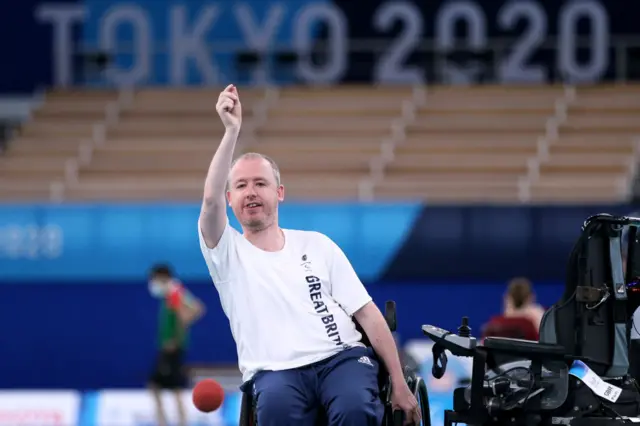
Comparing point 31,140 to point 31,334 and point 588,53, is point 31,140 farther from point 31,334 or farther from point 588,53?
point 588,53

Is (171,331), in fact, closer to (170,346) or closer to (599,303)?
(170,346)

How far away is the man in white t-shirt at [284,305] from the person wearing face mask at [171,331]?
717 cm

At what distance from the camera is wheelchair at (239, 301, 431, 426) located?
543cm

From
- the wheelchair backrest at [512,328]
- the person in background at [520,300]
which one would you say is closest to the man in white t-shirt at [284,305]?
the wheelchair backrest at [512,328]

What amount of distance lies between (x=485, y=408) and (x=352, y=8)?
504 inches

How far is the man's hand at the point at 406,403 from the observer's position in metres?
5.38

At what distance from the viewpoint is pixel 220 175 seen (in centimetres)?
534

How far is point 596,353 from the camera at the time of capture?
19.0ft

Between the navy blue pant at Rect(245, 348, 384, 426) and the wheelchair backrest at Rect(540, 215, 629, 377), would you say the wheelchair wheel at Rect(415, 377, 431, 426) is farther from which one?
the wheelchair backrest at Rect(540, 215, 629, 377)

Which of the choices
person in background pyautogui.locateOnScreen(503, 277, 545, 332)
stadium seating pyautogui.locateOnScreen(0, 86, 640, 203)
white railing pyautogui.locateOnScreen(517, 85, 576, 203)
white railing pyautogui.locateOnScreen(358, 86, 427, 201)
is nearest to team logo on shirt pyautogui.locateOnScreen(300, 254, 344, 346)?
person in background pyautogui.locateOnScreen(503, 277, 545, 332)

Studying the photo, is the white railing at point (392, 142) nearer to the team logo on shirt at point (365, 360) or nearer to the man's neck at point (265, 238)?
the man's neck at point (265, 238)

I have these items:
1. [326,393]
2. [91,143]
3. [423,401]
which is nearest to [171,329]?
[91,143]

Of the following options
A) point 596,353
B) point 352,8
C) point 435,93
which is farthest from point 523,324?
point 352,8

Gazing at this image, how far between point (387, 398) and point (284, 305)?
1.81 ft
